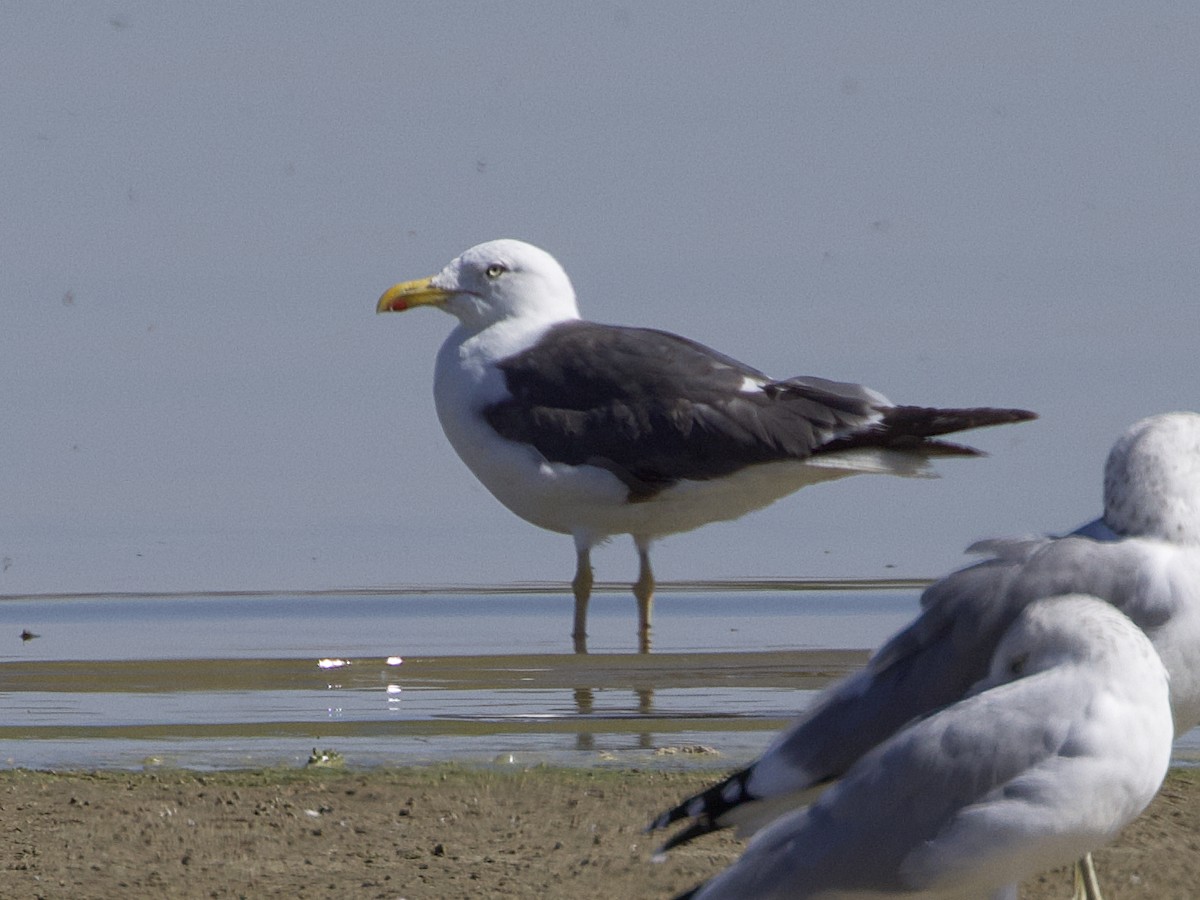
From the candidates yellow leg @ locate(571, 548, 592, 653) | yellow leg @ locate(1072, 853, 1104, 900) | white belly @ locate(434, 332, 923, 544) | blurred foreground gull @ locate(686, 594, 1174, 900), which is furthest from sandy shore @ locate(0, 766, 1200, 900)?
white belly @ locate(434, 332, 923, 544)

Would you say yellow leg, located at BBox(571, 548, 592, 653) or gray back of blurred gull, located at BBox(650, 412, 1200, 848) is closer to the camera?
gray back of blurred gull, located at BBox(650, 412, 1200, 848)

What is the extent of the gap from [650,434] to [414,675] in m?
1.67

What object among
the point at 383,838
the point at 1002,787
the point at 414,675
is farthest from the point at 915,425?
the point at 1002,787

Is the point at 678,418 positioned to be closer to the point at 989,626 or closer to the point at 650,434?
the point at 650,434

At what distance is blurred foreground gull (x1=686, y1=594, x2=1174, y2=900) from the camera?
13.7ft

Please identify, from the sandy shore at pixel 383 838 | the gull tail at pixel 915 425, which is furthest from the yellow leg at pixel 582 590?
the sandy shore at pixel 383 838

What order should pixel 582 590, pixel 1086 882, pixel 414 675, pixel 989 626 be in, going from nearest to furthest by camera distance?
pixel 989 626 < pixel 1086 882 < pixel 414 675 < pixel 582 590

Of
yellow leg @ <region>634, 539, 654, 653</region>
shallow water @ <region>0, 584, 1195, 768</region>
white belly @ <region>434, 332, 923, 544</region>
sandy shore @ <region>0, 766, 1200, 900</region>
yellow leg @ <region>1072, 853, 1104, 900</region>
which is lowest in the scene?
yellow leg @ <region>1072, 853, 1104, 900</region>

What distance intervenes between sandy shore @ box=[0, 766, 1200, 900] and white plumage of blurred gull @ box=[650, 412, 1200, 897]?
0.54 meters

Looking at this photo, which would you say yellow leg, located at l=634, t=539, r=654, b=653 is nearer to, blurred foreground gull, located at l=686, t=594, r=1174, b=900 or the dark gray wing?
the dark gray wing

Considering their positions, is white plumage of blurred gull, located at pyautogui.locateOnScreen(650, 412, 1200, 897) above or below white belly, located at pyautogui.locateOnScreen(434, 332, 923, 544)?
below

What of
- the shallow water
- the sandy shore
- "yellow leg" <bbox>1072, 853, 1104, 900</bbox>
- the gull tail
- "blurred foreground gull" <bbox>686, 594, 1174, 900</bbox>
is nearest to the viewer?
"blurred foreground gull" <bbox>686, 594, 1174, 900</bbox>

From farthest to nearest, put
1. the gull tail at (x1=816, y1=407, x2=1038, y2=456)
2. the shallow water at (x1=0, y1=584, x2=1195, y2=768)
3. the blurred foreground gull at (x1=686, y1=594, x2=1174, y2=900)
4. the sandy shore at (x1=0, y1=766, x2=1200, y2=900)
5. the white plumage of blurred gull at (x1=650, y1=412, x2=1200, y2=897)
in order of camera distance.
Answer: the gull tail at (x1=816, y1=407, x2=1038, y2=456)
the shallow water at (x1=0, y1=584, x2=1195, y2=768)
the sandy shore at (x1=0, y1=766, x2=1200, y2=900)
the white plumage of blurred gull at (x1=650, y1=412, x2=1200, y2=897)
the blurred foreground gull at (x1=686, y1=594, x2=1174, y2=900)

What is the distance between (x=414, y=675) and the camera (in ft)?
28.5
